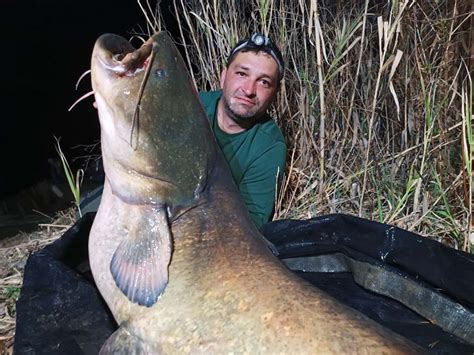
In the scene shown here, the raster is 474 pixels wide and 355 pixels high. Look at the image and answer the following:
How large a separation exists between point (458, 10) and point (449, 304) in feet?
5.30

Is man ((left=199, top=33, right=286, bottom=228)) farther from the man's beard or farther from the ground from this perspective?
the ground

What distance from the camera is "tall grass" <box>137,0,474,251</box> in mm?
2832

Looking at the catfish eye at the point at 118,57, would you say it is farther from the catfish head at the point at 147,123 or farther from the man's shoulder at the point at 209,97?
the man's shoulder at the point at 209,97

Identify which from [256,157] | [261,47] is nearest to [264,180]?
[256,157]

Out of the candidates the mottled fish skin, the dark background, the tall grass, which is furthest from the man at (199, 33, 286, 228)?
the dark background

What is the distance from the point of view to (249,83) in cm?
287

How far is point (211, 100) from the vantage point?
3145mm

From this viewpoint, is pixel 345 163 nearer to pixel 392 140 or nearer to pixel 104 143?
pixel 392 140

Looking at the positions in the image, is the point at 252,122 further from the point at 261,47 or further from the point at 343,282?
the point at 343,282

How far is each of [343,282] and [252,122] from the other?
1.04 m


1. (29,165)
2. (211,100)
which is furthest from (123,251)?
(29,165)

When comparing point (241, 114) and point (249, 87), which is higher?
point (249, 87)

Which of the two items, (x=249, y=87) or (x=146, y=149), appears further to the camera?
(x=249, y=87)

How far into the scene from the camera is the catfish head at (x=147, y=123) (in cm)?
173
